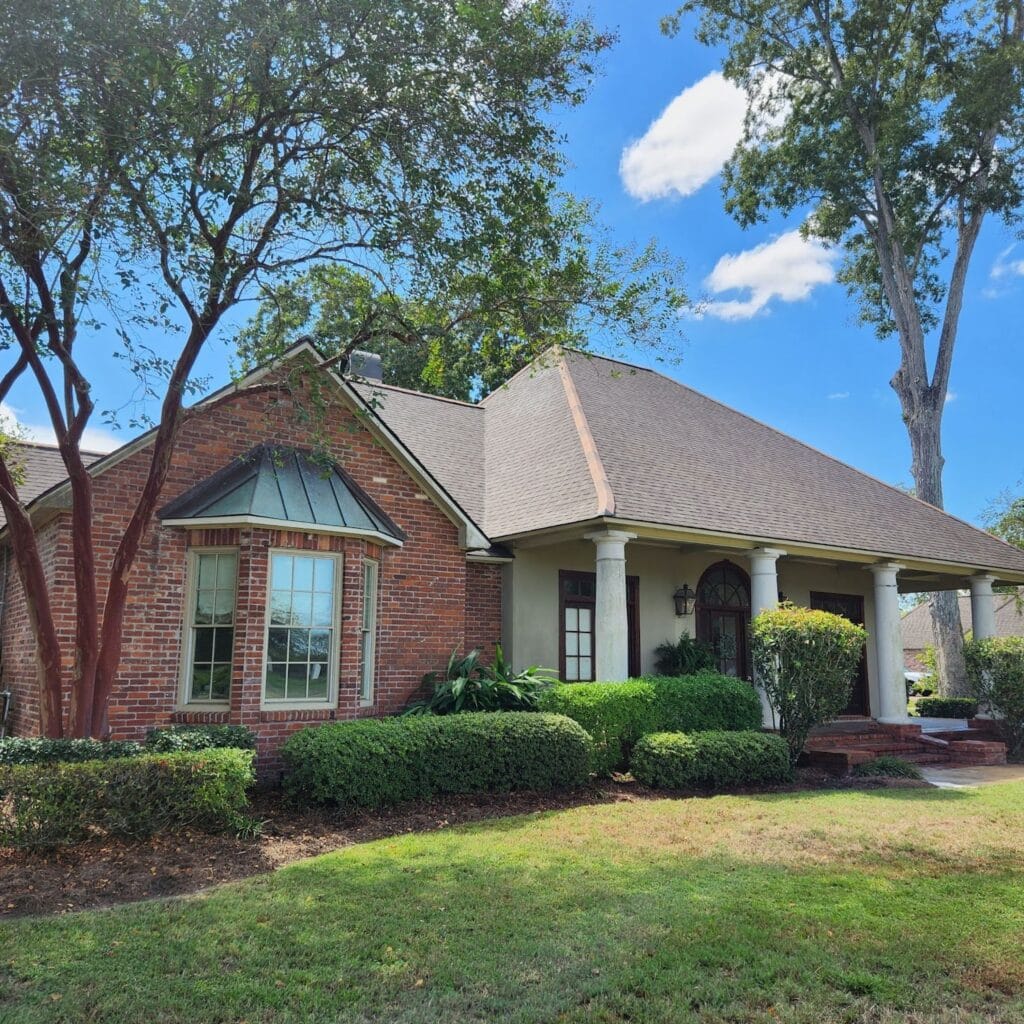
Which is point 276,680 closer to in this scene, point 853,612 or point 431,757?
point 431,757

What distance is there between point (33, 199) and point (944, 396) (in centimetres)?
2411

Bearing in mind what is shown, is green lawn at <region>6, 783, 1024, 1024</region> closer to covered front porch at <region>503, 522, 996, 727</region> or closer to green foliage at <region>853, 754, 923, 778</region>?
green foliage at <region>853, 754, 923, 778</region>

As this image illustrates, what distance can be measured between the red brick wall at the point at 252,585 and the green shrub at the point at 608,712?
199cm

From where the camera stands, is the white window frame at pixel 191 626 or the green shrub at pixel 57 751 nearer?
the green shrub at pixel 57 751

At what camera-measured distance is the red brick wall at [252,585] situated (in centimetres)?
941

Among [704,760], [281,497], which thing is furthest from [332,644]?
[704,760]

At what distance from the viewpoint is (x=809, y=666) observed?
38.1 ft

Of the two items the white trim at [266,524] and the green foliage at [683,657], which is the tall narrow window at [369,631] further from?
the green foliage at [683,657]

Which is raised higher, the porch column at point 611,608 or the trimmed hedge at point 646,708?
the porch column at point 611,608

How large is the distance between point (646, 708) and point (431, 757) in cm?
340

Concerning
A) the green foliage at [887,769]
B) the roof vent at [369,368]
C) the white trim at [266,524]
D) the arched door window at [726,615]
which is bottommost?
the green foliage at [887,769]

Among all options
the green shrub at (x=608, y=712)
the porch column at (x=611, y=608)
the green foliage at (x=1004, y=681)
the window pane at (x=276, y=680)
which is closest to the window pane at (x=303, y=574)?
the window pane at (x=276, y=680)

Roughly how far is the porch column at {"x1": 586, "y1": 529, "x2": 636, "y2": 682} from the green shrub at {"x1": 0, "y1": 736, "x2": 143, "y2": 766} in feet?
20.6

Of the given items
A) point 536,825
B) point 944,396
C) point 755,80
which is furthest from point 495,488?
point 755,80
